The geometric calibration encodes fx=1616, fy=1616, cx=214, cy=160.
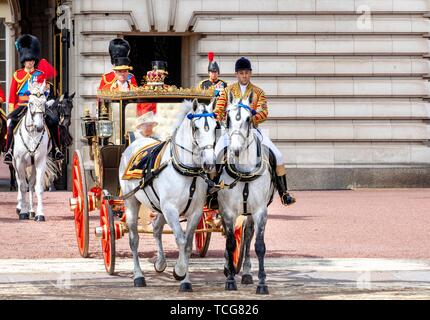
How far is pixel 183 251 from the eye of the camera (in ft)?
46.9

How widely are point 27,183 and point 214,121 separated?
10073 mm

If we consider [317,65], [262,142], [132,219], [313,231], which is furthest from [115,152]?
[317,65]

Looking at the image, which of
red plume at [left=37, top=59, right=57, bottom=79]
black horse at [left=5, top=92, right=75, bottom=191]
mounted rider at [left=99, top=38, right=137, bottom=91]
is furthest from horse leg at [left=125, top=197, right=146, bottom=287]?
red plume at [left=37, top=59, right=57, bottom=79]

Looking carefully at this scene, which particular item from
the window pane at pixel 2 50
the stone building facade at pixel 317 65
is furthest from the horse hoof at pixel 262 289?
the window pane at pixel 2 50

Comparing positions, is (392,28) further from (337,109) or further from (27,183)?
(27,183)

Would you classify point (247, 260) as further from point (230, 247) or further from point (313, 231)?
point (313, 231)

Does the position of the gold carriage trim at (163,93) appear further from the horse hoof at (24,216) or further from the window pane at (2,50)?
the window pane at (2,50)

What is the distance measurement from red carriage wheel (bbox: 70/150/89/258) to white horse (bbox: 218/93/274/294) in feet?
9.28

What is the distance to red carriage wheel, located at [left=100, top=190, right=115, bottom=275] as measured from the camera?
15.5 metres

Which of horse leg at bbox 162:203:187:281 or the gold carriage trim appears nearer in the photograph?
horse leg at bbox 162:203:187:281

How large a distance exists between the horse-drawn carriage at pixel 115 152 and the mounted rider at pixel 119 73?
0.69 m

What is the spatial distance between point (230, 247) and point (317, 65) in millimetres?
14970

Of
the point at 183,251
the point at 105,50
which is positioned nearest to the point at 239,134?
the point at 183,251

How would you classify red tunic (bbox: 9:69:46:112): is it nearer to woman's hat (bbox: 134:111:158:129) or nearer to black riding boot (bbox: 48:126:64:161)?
black riding boot (bbox: 48:126:64:161)
